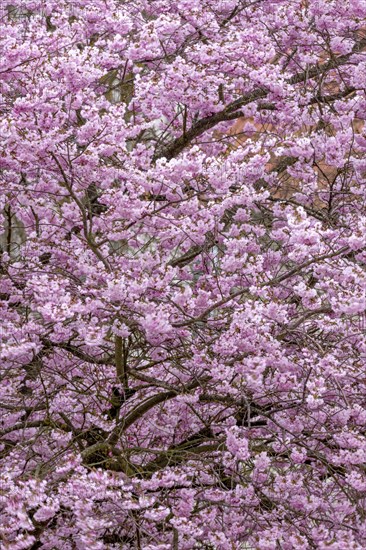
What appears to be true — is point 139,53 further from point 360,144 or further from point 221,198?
point 360,144

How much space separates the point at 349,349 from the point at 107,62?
248 centimetres

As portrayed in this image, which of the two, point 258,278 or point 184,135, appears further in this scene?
point 184,135

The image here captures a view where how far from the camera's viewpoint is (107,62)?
6660mm

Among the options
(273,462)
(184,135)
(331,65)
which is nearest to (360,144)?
(331,65)

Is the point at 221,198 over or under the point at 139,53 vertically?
under

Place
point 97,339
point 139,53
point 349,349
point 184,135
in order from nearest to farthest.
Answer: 1. point 97,339
2. point 349,349
3. point 139,53
4. point 184,135

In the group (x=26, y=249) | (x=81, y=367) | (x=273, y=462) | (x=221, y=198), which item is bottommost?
(x=273, y=462)

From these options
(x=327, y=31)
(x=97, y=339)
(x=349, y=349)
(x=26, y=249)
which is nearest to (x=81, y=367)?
(x=26, y=249)

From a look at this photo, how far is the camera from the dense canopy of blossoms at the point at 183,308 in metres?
5.46

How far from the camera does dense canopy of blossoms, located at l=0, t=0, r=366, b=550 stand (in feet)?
17.9

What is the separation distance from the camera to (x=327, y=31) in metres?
7.19

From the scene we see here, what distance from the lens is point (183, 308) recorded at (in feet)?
20.3


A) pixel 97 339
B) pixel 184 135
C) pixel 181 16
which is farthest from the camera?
pixel 184 135

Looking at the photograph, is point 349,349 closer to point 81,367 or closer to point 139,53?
point 81,367
